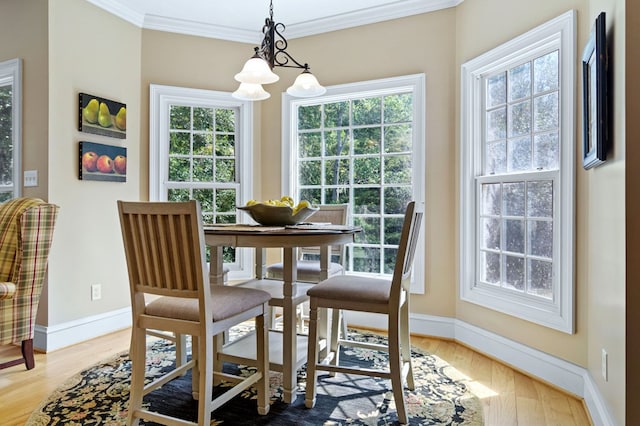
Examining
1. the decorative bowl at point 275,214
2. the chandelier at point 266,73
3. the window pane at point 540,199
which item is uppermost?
the chandelier at point 266,73

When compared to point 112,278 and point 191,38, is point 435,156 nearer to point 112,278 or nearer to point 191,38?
point 191,38

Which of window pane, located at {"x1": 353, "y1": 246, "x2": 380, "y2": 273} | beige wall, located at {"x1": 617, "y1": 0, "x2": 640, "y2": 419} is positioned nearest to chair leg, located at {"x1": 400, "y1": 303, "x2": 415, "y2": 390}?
beige wall, located at {"x1": 617, "y1": 0, "x2": 640, "y2": 419}

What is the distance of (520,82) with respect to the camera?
2.73m

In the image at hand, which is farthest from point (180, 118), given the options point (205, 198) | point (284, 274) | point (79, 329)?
point (284, 274)

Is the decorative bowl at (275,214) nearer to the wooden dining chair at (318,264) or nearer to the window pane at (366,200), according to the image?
the wooden dining chair at (318,264)

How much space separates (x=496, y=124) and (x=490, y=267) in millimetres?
1021

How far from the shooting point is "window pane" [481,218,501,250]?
2890 mm

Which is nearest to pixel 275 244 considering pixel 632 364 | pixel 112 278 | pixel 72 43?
pixel 632 364

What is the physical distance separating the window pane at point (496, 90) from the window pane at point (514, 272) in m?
1.10

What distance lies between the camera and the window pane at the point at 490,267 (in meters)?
2.89

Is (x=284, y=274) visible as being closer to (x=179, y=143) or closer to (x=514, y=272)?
(x=514, y=272)

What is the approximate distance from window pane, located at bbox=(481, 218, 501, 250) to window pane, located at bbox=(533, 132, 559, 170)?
491 mm

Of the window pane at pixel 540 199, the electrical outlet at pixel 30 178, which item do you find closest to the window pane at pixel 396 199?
the window pane at pixel 540 199

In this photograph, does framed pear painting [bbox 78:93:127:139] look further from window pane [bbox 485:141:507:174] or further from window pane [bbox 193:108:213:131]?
window pane [bbox 485:141:507:174]
